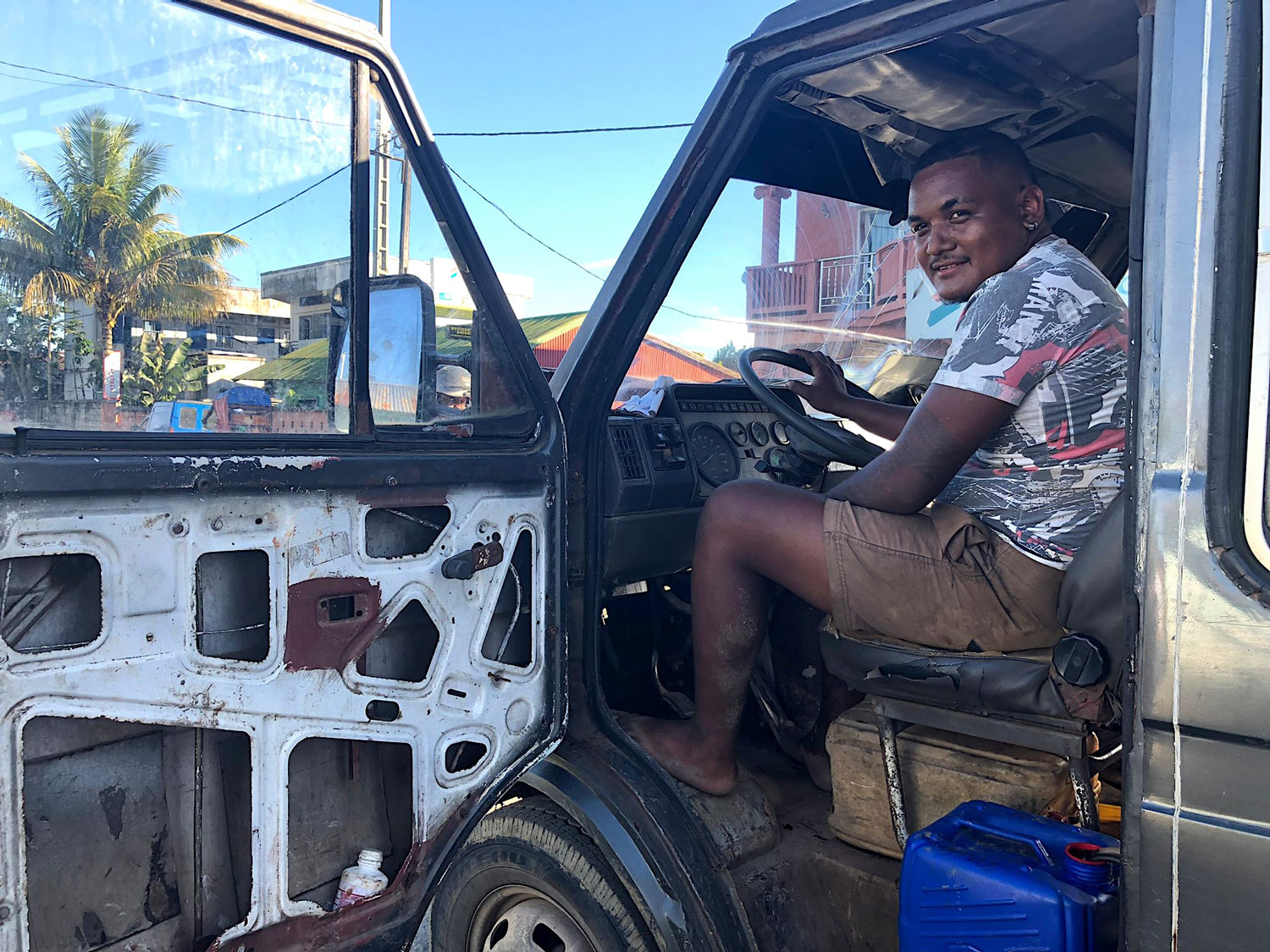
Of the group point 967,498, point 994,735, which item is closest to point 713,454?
point 967,498

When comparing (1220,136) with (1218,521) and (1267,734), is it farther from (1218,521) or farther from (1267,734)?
(1267,734)

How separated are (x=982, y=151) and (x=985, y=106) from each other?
0.22m

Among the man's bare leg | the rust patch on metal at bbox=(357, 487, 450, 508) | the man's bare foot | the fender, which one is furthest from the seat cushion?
the rust patch on metal at bbox=(357, 487, 450, 508)

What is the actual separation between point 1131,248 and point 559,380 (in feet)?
3.72

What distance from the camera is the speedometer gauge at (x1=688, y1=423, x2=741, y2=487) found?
2656mm

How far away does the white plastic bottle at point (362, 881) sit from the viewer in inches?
65.4

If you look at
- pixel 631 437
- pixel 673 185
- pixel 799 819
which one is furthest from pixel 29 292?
pixel 799 819

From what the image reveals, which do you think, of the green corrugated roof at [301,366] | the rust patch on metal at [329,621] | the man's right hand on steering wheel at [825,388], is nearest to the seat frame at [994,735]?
the man's right hand on steering wheel at [825,388]

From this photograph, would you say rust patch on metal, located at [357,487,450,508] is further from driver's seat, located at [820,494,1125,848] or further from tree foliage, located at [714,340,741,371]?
tree foliage, located at [714,340,741,371]

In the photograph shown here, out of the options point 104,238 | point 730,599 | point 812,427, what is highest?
point 104,238

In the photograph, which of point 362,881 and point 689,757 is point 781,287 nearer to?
point 689,757

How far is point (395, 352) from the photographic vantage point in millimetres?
1735

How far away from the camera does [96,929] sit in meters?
1.41

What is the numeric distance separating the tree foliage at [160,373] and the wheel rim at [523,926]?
1309 millimetres
